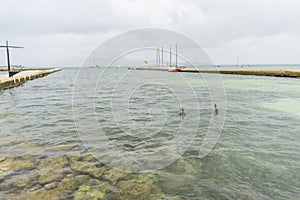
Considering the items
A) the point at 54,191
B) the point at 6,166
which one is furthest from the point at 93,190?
the point at 6,166

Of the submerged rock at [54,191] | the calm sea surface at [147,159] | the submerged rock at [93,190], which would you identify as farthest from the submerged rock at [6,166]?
the submerged rock at [93,190]

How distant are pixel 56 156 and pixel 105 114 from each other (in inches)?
259

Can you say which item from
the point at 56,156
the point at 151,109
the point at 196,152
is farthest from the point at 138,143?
the point at 151,109

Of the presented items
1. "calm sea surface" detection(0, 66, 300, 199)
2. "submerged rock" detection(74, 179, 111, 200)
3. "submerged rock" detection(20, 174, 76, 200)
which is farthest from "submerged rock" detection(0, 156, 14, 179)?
"submerged rock" detection(74, 179, 111, 200)

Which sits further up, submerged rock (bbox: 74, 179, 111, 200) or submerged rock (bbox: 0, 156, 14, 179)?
submerged rock (bbox: 0, 156, 14, 179)

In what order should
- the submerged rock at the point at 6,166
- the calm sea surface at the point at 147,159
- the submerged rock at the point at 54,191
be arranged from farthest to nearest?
the submerged rock at the point at 6,166 → the calm sea surface at the point at 147,159 → the submerged rock at the point at 54,191

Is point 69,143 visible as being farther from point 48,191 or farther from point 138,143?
point 48,191

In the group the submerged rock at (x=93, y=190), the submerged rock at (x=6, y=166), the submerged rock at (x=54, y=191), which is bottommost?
the submerged rock at (x=93, y=190)

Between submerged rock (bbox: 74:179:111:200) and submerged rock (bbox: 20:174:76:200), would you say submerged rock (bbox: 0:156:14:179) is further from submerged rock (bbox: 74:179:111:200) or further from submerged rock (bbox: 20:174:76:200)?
submerged rock (bbox: 74:179:111:200)

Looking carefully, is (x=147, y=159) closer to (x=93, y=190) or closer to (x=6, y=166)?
(x=93, y=190)

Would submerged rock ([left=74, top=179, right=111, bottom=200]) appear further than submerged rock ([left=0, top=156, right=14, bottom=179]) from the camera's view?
No

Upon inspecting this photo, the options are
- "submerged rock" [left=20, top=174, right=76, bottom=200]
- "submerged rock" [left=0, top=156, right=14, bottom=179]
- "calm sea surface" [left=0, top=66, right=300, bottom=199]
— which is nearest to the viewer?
"submerged rock" [left=20, top=174, right=76, bottom=200]

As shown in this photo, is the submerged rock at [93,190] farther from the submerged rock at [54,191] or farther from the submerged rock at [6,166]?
the submerged rock at [6,166]

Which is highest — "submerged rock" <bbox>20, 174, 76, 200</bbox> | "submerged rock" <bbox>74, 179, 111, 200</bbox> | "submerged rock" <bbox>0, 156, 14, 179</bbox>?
"submerged rock" <bbox>0, 156, 14, 179</bbox>
